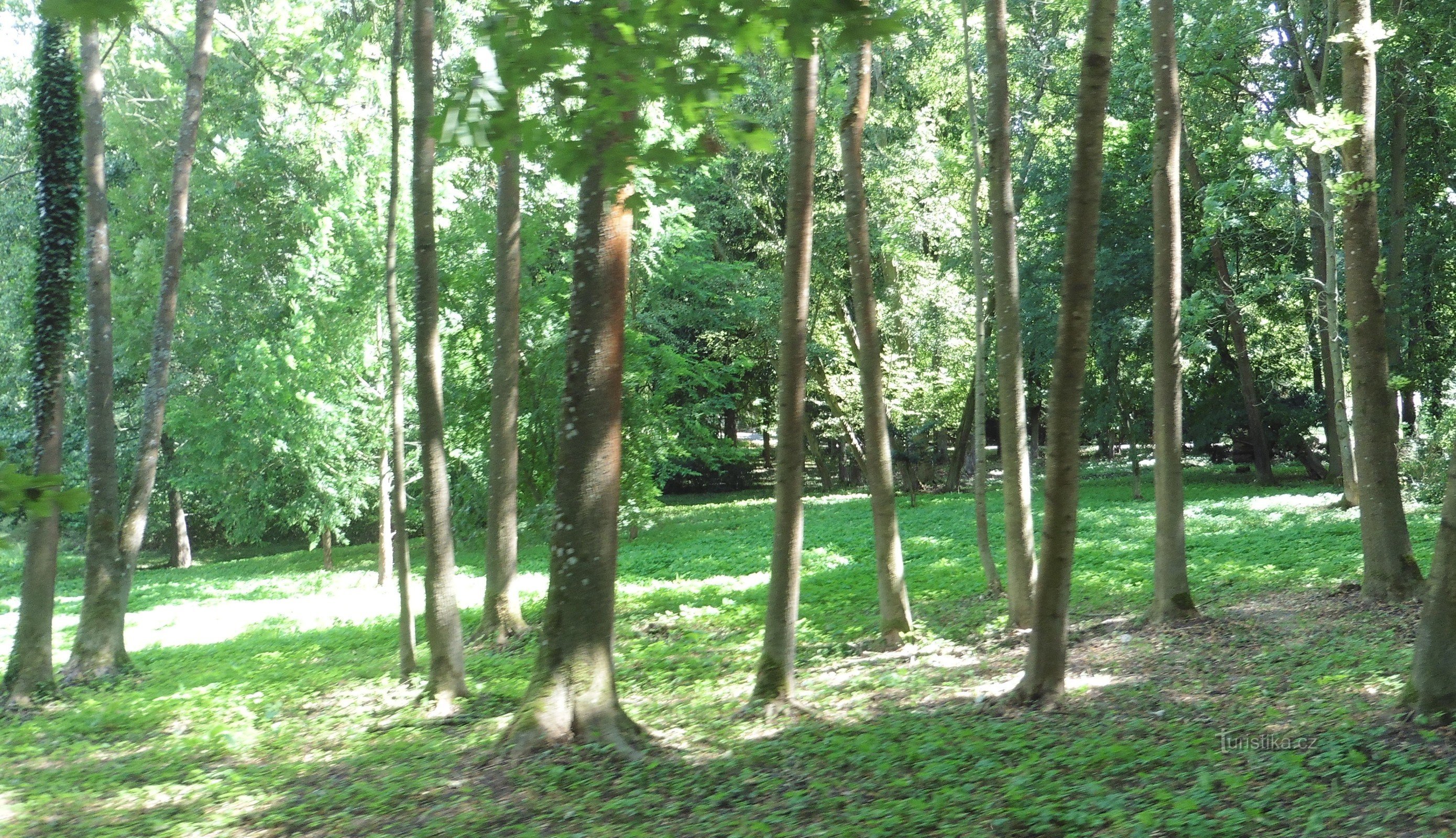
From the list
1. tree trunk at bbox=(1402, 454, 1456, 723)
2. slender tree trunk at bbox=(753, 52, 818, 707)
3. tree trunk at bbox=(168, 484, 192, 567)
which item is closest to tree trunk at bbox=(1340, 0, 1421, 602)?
tree trunk at bbox=(1402, 454, 1456, 723)

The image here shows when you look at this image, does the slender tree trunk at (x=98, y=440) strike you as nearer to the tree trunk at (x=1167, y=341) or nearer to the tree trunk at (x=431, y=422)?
the tree trunk at (x=431, y=422)

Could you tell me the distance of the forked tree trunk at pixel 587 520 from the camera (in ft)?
21.4

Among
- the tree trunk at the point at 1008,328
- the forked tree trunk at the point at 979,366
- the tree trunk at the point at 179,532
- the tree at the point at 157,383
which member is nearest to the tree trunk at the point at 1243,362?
the forked tree trunk at the point at 979,366

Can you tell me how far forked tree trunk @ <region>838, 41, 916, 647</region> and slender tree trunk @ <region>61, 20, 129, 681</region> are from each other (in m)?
7.88

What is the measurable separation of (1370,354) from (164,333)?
12.5 meters

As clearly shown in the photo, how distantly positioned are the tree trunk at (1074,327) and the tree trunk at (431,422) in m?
5.03

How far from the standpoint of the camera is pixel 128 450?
26562 millimetres

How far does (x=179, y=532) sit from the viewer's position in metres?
29.2

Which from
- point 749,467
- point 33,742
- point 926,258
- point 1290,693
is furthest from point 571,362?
point 749,467

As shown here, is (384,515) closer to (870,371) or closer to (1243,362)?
(870,371)

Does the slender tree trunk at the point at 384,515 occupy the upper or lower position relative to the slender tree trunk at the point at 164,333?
lower

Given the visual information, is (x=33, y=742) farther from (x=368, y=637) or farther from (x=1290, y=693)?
(x=1290, y=693)

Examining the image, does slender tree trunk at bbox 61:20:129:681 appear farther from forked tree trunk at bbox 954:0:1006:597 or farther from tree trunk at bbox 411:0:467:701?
forked tree trunk at bbox 954:0:1006:597

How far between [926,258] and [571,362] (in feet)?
68.3
